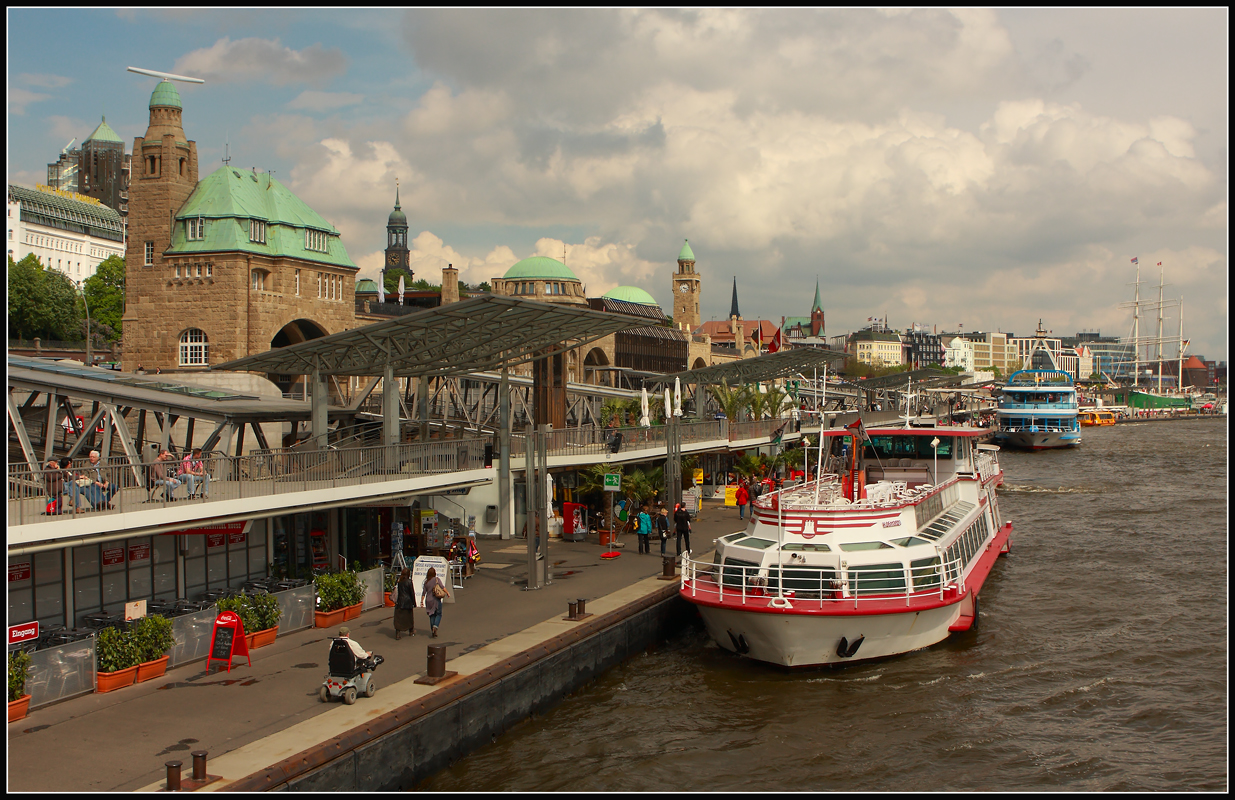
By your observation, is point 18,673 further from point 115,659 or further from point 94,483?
point 94,483

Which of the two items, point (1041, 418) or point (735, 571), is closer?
point (735, 571)

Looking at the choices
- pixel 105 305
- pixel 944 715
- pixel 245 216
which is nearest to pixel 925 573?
pixel 944 715

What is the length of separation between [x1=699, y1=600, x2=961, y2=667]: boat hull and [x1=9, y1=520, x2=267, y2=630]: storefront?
1085 centimetres

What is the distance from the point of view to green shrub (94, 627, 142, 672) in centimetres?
1594

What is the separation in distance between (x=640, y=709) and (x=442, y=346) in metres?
12.2

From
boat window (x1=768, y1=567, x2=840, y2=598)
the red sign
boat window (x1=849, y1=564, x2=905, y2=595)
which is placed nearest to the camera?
the red sign

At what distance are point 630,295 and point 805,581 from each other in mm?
117946

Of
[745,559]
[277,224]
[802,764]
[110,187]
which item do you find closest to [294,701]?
[802,764]

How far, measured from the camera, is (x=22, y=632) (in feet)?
49.8

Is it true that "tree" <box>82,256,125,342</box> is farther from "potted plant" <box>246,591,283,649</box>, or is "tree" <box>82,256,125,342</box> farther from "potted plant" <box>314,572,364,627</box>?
"potted plant" <box>246,591,283,649</box>

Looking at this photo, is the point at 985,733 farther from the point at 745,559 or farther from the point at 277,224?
the point at 277,224

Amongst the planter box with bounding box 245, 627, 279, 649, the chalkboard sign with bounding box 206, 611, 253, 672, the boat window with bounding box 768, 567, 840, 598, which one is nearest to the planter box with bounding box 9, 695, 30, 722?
the chalkboard sign with bounding box 206, 611, 253, 672

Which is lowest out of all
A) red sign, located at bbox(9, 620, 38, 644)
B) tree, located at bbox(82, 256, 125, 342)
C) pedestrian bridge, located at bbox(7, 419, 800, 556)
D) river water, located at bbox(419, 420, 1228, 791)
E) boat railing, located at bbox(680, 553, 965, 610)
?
river water, located at bbox(419, 420, 1228, 791)

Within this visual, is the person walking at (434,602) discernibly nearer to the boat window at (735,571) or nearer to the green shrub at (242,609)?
the green shrub at (242,609)
